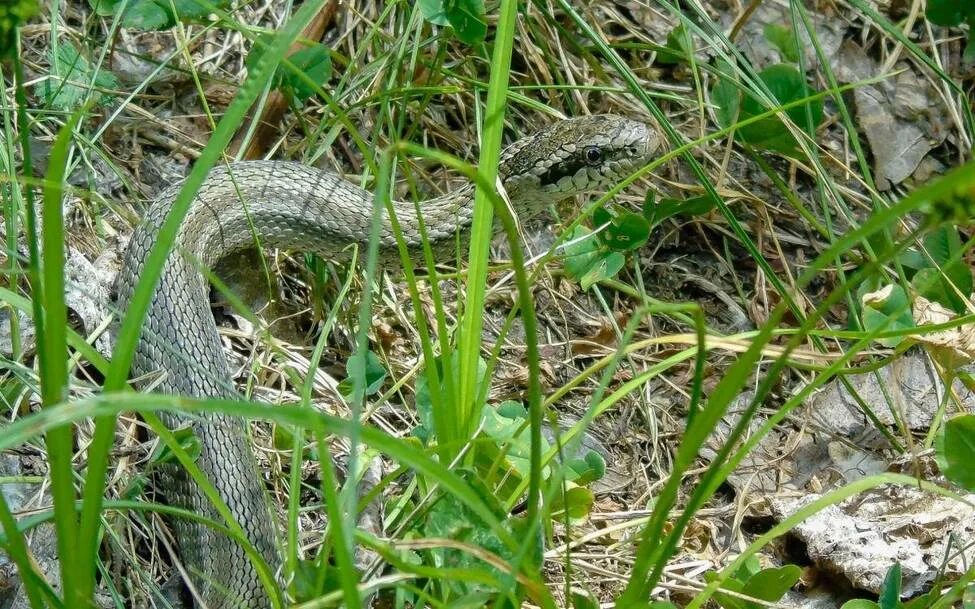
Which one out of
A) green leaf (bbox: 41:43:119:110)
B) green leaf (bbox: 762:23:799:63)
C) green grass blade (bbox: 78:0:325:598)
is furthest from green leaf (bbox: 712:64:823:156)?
green grass blade (bbox: 78:0:325:598)

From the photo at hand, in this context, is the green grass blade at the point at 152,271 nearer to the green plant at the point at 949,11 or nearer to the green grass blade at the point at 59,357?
the green grass blade at the point at 59,357

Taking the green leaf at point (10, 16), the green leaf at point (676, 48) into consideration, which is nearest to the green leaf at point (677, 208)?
the green leaf at point (676, 48)

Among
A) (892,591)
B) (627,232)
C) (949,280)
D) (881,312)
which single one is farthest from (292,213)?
(892,591)

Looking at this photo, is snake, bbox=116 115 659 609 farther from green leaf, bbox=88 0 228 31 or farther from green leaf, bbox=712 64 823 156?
green leaf, bbox=88 0 228 31

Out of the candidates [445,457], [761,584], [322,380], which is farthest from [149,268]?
[322,380]

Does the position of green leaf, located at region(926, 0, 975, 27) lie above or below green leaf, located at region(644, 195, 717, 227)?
above

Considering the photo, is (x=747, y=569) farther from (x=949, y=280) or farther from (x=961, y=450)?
(x=949, y=280)
